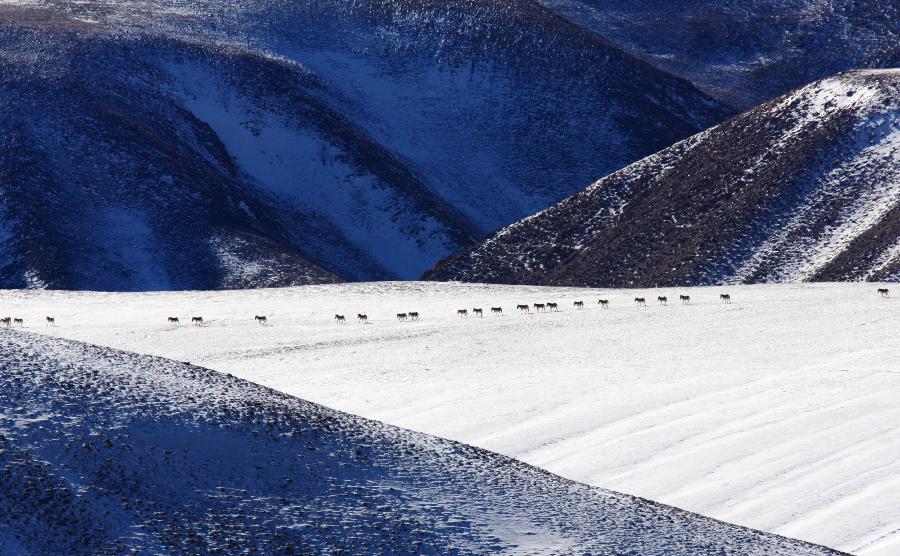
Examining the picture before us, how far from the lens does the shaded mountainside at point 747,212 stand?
59.5 m

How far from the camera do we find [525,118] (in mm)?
103875

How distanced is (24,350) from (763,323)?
26.4m

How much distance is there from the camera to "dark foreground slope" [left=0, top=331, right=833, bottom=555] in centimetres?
1809

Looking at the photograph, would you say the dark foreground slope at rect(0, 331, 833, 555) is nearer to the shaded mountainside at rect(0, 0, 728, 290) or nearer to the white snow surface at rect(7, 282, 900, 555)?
the white snow surface at rect(7, 282, 900, 555)

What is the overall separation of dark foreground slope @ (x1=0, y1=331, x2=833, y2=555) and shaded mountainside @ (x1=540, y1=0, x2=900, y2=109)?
356 feet

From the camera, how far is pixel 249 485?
64.7ft

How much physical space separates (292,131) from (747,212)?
4129 centimetres

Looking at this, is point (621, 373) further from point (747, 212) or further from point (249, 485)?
point (747, 212)

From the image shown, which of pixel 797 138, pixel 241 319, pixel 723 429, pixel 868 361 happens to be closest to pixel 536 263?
pixel 797 138

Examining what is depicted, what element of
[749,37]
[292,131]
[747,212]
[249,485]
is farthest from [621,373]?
[749,37]

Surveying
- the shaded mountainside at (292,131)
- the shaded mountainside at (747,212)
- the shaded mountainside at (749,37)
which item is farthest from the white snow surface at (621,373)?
the shaded mountainside at (749,37)

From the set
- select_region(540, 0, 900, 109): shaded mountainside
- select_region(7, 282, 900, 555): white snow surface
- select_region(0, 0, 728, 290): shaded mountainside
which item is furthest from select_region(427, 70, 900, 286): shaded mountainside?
select_region(540, 0, 900, 109): shaded mountainside

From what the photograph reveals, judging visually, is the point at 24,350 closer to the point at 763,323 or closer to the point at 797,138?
the point at 763,323

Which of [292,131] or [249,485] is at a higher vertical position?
[249,485]
